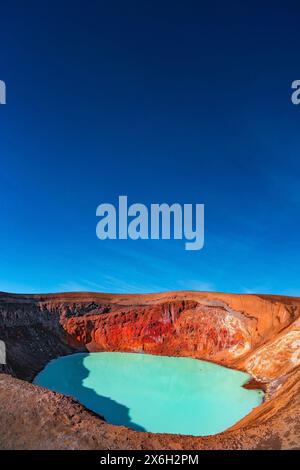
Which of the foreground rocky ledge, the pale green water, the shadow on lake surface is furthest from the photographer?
the shadow on lake surface

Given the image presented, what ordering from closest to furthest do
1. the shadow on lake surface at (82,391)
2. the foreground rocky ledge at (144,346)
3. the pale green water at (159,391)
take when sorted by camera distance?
the foreground rocky ledge at (144,346), the pale green water at (159,391), the shadow on lake surface at (82,391)

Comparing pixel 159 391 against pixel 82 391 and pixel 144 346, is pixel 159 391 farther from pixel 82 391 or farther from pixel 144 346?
pixel 144 346

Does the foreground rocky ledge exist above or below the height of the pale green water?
above

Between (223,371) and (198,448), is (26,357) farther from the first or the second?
(198,448)

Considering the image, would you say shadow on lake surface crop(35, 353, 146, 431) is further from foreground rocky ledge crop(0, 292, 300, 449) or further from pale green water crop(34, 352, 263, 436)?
foreground rocky ledge crop(0, 292, 300, 449)

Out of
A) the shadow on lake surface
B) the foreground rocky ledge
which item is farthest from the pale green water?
the foreground rocky ledge

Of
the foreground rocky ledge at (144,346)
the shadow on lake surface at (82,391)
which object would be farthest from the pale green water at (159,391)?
the foreground rocky ledge at (144,346)

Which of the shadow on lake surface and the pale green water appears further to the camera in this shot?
the shadow on lake surface

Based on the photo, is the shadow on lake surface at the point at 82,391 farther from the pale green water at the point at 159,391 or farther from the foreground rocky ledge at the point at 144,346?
the foreground rocky ledge at the point at 144,346
